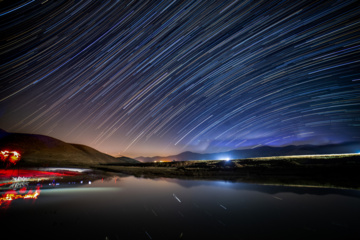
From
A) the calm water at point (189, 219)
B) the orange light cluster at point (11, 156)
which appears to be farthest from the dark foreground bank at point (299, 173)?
the orange light cluster at point (11, 156)

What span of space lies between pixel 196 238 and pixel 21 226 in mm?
4996

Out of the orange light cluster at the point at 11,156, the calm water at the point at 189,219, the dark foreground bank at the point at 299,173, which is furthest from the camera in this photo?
the orange light cluster at the point at 11,156

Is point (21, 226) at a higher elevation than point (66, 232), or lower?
lower

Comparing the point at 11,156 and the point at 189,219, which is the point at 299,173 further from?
the point at 11,156

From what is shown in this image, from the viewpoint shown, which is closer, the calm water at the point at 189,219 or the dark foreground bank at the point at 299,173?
the calm water at the point at 189,219

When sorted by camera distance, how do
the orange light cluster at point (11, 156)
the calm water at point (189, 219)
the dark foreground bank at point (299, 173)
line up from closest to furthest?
the calm water at point (189, 219), the dark foreground bank at point (299, 173), the orange light cluster at point (11, 156)

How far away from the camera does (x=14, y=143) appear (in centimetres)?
9931

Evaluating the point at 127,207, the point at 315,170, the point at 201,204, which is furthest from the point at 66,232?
the point at 315,170

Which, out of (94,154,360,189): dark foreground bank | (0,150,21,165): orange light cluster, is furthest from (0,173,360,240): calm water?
(0,150,21,165): orange light cluster

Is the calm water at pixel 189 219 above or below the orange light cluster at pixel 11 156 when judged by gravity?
above

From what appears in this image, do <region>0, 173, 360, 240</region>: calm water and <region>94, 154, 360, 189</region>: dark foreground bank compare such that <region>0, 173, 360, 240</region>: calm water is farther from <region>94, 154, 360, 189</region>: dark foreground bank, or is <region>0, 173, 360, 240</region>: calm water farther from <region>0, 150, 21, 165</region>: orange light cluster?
<region>0, 150, 21, 165</region>: orange light cluster

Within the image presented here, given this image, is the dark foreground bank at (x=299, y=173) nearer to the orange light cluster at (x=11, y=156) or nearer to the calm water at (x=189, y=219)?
the calm water at (x=189, y=219)

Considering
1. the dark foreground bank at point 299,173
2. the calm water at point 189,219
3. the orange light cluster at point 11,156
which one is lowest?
the orange light cluster at point 11,156

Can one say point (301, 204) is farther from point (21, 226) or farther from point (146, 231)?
point (21, 226)
